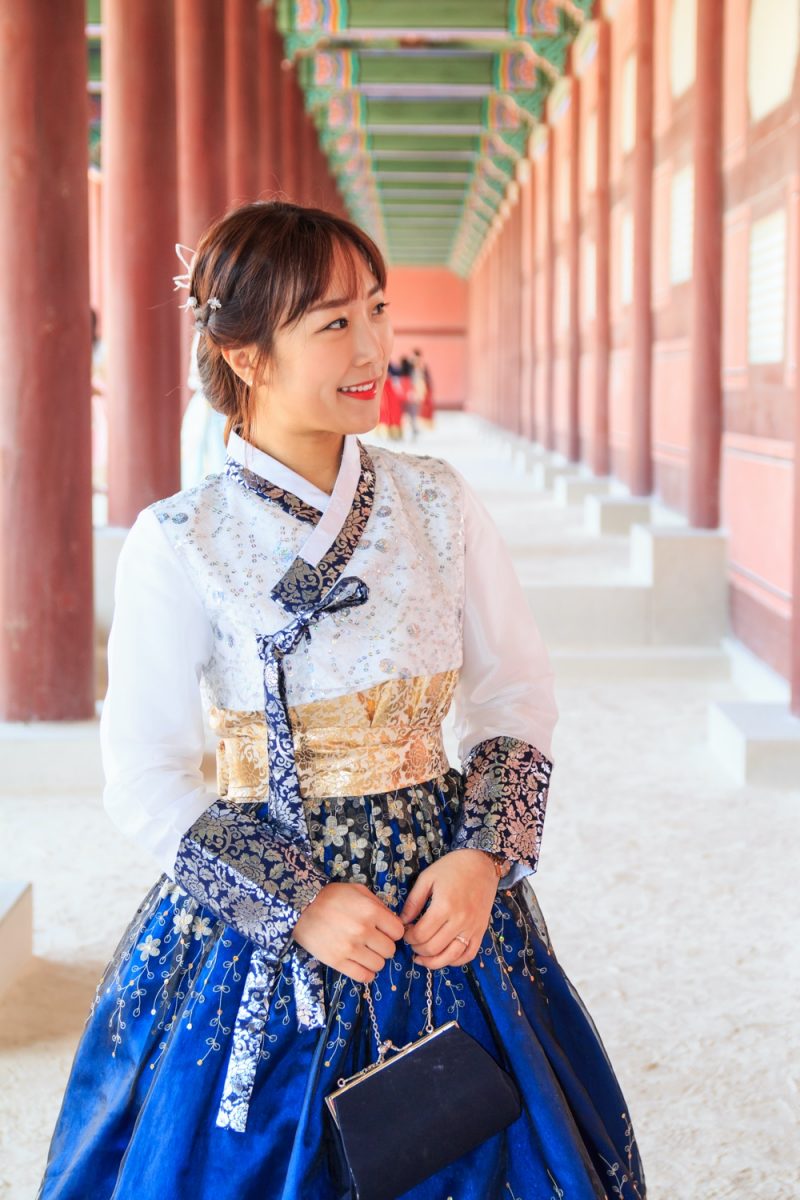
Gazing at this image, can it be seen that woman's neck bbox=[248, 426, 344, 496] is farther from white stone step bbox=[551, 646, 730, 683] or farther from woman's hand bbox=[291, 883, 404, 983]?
white stone step bbox=[551, 646, 730, 683]

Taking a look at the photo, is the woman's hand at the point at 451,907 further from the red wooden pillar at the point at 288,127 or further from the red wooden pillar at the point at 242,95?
the red wooden pillar at the point at 288,127

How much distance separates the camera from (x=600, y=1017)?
3064mm

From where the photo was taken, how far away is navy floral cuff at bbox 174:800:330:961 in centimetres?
155

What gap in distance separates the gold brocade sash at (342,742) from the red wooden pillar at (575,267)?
1181 cm

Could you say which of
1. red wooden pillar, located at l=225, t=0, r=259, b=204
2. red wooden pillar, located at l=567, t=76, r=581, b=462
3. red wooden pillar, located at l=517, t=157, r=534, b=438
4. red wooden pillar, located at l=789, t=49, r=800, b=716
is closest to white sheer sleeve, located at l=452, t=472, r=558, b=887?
red wooden pillar, located at l=789, t=49, r=800, b=716

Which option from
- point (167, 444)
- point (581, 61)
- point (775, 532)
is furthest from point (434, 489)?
point (581, 61)

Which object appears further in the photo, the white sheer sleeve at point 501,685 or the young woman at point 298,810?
the white sheer sleeve at point 501,685

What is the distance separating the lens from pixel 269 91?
1307 centimetres

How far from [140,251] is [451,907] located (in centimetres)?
582

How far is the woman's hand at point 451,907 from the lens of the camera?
1.59 meters

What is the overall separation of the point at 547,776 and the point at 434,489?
36cm

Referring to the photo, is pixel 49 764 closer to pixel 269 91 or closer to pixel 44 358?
pixel 44 358

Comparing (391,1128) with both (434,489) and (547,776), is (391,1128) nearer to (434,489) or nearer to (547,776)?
(547,776)

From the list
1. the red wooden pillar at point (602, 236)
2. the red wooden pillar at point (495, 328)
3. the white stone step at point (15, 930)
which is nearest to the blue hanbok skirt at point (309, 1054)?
the white stone step at point (15, 930)
